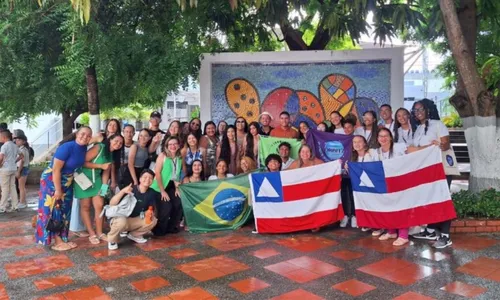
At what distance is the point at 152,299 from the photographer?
3.48 m

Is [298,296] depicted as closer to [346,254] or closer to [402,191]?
[346,254]

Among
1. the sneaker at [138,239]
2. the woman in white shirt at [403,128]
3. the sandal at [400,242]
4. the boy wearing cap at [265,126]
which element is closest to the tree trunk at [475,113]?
the woman in white shirt at [403,128]

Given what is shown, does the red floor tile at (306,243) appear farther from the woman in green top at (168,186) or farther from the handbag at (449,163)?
the handbag at (449,163)

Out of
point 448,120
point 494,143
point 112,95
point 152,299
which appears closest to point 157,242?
point 152,299

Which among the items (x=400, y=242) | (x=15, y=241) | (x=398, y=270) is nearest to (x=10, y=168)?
(x=15, y=241)

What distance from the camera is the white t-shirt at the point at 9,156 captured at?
7.09 meters

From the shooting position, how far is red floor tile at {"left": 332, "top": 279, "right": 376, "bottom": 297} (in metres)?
3.56

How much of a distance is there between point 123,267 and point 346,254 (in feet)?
7.45

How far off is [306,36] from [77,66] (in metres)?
6.85

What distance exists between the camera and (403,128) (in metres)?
5.63

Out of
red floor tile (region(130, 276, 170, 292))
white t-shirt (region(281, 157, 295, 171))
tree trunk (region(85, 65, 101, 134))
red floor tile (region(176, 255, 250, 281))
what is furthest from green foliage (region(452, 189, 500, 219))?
tree trunk (region(85, 65, 101, 134))

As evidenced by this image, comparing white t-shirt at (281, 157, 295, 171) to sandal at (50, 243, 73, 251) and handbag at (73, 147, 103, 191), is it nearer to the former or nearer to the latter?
handbag at (73, 147, 103, 191)

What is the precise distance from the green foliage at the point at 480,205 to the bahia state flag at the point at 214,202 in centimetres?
273

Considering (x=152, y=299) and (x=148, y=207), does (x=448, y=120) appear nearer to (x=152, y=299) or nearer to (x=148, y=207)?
(x=148, y=207)
